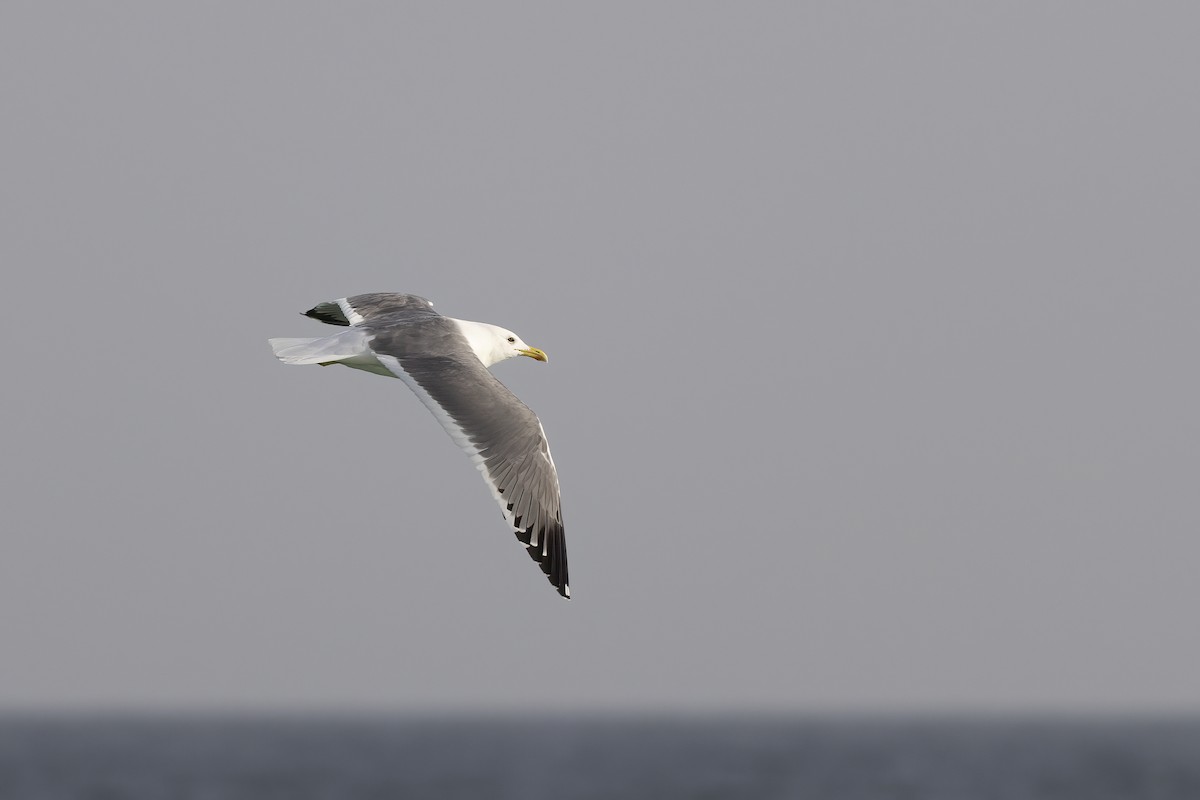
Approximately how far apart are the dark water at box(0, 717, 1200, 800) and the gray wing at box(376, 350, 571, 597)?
51.8 m

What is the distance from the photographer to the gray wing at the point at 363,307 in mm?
14234

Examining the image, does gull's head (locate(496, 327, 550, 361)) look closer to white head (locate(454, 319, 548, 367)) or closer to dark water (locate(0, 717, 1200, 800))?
white head (locate(454, 319, 548, 367))

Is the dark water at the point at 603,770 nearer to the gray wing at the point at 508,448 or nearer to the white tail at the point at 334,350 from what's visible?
the white tail at the point at 334,350

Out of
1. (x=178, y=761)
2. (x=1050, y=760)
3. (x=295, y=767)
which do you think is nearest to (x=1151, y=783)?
(x=1050, y=760)

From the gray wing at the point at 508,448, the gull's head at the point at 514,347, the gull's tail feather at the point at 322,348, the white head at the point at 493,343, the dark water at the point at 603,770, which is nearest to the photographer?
the gray wing at the point at 508,448

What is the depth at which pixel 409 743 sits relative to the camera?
11681cm

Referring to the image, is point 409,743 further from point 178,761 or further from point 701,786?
point 701,786

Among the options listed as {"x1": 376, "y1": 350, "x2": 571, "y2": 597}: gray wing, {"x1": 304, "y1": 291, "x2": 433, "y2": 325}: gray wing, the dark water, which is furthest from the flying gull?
the dark water

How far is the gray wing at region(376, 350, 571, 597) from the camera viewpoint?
11.4 metres

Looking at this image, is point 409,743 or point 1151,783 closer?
point 1151,783

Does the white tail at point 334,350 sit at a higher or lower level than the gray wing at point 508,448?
higher

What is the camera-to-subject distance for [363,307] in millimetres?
14430

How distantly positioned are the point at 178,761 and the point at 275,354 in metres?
79.6

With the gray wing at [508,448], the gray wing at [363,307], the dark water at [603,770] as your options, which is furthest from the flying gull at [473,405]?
the dark water at [603,770]
